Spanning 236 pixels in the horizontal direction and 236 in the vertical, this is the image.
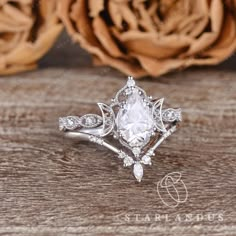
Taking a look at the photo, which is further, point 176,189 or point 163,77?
point 163,77

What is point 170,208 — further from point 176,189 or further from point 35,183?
point 35,183

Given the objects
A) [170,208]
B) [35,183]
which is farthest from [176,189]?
[35,183]

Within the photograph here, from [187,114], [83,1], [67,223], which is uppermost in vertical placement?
Result: [83,1]

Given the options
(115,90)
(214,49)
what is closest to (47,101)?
(115,90)

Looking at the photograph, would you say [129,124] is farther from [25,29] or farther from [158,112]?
[25,29]

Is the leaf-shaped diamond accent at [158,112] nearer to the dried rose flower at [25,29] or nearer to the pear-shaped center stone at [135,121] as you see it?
the pear-shaped center stone at [135,121]

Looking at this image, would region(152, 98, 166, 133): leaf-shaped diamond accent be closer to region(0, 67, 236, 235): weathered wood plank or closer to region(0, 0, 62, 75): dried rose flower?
region(0, 67, 236, 235): weathered wood plank

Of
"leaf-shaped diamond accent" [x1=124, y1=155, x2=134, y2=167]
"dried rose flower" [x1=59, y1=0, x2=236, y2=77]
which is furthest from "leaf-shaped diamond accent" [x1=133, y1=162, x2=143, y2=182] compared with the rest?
"dried rose flower" [x1=59, y1=0, x2=236, y2=77]

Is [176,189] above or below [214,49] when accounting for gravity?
below
